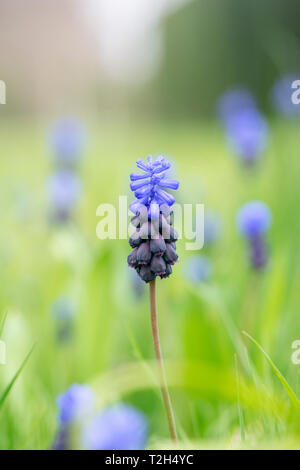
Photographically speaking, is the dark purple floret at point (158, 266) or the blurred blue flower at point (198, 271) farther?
the blurred blue flower at point (198, 271)

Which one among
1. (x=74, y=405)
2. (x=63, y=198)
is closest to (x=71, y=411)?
(x=74, y=405)

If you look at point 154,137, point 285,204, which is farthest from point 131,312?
point 154,137

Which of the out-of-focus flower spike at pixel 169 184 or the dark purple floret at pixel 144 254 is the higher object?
the out-of-focus flower spike at pixel 169 184

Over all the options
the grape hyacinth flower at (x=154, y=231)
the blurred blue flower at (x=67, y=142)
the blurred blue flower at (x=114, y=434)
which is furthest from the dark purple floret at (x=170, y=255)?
the blurred blue flower at (x=67, y=142)

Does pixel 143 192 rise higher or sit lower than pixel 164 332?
higher

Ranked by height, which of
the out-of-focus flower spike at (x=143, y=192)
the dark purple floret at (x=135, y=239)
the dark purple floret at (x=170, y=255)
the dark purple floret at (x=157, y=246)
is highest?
the out-of-focus flower spike at (x=143, y=192)

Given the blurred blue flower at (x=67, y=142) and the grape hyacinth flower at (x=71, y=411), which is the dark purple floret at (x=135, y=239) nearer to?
the grape hyacinth flower at (x=71, y=411)

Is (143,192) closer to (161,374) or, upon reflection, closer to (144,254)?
(144,254)
